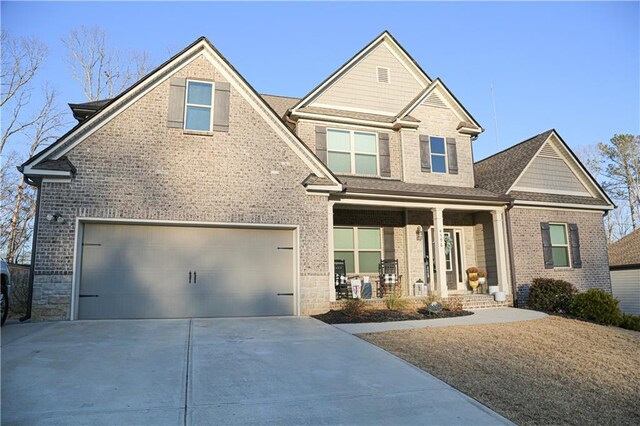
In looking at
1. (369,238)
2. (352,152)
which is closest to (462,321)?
(369,238)

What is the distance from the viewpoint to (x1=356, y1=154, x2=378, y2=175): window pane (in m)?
13.4

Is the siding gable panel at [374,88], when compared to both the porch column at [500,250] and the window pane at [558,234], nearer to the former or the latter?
the porch column at [500,250]

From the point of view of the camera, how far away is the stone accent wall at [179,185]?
8.97 metres

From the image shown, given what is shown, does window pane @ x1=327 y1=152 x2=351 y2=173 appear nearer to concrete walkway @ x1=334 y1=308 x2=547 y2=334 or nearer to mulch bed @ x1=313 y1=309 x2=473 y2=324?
mulch bed @ x1=313 y1=309 x2=473 y2=324

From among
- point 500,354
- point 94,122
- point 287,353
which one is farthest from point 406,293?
point 94,122

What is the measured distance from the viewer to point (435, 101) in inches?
569

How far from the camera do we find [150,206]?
9508 millimetres

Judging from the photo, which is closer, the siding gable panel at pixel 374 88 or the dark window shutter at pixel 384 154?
the dark window shutter at pixel 384 154

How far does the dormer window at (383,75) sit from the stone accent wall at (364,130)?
1947 millimetres

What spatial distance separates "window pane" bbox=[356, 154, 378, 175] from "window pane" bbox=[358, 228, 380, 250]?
1852 millimetres

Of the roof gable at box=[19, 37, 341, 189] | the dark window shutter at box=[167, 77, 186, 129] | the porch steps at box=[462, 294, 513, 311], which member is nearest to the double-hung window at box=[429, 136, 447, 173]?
the porch steps at box=[462, 294, 513, 311]

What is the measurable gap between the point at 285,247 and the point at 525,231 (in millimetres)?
8066

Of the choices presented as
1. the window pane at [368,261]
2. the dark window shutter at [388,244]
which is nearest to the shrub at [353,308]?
the window pane at [368,261]

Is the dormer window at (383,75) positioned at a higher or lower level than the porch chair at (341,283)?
higher
